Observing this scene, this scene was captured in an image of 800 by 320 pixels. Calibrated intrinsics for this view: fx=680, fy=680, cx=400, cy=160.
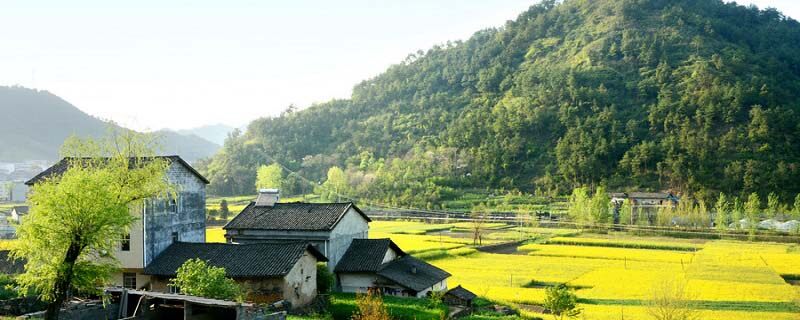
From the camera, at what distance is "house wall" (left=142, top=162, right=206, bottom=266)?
98.7 ft

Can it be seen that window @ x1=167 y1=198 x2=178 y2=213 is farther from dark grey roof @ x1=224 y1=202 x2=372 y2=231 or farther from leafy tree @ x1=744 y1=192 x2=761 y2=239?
leafy tree @ x1=744 y1=192 x2=761 y2=239

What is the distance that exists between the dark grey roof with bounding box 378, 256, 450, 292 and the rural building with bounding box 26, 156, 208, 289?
9.71m

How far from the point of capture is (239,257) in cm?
2905

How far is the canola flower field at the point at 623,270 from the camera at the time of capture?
105 ft

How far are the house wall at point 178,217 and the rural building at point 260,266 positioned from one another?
0.67 meters

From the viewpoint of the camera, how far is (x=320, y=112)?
165 meters

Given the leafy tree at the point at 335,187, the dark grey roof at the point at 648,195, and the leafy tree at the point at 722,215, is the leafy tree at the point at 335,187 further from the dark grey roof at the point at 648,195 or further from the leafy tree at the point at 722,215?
the leafy tree at the point at 722,215

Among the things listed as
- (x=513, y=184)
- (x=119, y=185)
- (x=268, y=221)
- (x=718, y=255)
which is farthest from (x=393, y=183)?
(x=119, y=185)

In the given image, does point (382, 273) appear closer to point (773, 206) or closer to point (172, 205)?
point (172, 205)

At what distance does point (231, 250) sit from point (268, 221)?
5702 millimetres

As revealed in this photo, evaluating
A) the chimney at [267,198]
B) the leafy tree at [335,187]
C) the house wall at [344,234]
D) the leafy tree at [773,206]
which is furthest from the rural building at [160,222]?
the leafy tree at [335,187]

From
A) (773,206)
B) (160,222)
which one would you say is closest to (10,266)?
(160,222)

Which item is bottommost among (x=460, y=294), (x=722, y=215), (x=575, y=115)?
(x=460, y=294)

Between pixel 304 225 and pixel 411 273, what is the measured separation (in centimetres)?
586
